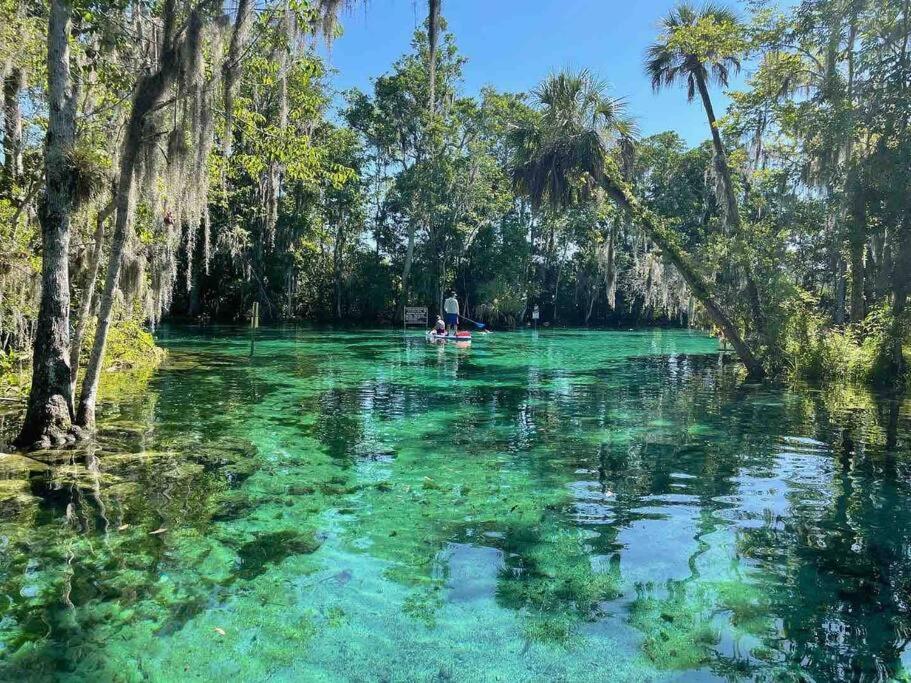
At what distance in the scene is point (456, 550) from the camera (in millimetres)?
4629

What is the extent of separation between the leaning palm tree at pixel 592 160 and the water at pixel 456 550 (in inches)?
232

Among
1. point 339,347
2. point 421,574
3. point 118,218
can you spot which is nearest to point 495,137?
point 339,347

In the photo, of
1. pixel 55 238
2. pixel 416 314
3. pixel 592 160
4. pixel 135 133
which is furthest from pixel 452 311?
pixel 55 238

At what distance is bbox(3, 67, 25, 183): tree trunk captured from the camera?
923 centimetres

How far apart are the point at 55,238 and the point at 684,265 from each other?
12.9m

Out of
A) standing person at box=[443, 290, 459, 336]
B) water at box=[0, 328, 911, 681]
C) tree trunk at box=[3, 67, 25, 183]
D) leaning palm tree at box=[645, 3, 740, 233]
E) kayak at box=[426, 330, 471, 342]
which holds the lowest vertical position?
water at box=[0, 328, 911, 681]

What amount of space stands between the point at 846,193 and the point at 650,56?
7.99 meters

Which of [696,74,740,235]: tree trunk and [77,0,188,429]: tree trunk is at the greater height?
[696,74,740,235]: tree trunk

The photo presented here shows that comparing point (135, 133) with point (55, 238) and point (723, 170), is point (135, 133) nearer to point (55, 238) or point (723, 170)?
point (55, 238)

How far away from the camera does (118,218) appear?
6523 mm

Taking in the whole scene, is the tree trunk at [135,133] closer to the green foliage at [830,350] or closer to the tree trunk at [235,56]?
the tree trunk at [235,56]

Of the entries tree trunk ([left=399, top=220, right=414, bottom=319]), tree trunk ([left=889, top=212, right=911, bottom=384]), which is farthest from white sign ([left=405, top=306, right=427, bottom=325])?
tree trunk ([left=889, top=212, right=911, bottom=384])

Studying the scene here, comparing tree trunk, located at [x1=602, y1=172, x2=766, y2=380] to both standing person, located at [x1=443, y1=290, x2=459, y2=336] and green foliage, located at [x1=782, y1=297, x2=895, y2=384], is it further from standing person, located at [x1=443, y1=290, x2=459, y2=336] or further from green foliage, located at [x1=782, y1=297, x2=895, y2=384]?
standing person, located at [x1=443, y1=290, x2=459, y2=336]

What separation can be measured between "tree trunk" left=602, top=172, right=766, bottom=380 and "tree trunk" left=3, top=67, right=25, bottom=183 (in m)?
11.5
